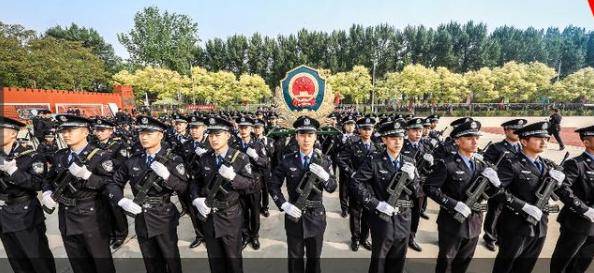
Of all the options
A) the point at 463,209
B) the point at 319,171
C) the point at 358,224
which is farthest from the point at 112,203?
the point at 463,209

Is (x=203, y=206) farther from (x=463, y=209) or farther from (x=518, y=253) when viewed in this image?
(x=518, y=253)

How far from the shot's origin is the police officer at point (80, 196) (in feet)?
11.6

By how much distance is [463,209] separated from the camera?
332 centimetres

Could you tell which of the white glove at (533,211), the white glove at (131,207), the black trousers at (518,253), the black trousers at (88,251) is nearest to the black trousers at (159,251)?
the white glove at (131,207)

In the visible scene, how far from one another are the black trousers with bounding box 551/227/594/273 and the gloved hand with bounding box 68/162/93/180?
5.53 m

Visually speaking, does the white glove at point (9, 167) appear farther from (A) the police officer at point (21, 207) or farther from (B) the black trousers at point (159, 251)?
(B) the black trousers at point (159, 251)

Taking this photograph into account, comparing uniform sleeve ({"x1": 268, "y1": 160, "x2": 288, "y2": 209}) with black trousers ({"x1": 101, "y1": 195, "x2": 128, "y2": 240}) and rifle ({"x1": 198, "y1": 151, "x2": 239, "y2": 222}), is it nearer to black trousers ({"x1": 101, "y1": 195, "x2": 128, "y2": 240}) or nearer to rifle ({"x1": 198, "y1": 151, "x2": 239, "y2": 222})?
rifle ({"x1": 198, "y1": 151, "x2": 239, "y2": 222})

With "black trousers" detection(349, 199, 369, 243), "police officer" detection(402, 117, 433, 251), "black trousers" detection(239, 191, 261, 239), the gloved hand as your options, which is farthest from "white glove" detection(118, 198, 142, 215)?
"police officer" detection(402, 117, 433, 251)

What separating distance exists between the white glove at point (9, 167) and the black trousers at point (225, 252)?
2.24 meters

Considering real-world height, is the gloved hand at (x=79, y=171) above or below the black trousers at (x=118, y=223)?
above

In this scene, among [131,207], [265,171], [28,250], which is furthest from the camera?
[265,171]

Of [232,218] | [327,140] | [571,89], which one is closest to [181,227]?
[232,218]

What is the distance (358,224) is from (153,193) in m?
3.11

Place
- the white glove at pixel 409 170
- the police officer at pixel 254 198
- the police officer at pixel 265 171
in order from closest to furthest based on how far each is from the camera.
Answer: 1. the white glove at pixel 409 170
2. the police officer at pixel 254 198
3. the police officer at pixel 265 171
